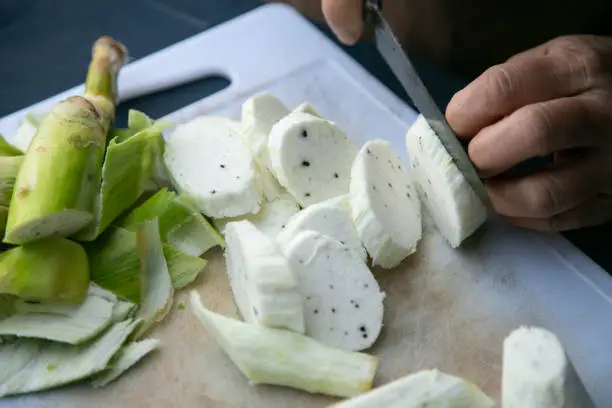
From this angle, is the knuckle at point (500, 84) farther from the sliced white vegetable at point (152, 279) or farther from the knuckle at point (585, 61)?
the sliced white vegetable at point (152, 279)

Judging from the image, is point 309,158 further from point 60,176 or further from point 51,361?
point 51,361

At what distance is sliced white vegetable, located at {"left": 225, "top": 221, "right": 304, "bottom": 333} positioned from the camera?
1.20 m

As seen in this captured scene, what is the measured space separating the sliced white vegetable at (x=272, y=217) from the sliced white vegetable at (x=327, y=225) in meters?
0.06

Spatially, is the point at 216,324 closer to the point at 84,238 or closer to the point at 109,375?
the point at 109,375

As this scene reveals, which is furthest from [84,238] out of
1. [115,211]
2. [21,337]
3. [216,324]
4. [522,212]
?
[522,212]

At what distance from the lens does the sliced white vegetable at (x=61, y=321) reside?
1.27 m

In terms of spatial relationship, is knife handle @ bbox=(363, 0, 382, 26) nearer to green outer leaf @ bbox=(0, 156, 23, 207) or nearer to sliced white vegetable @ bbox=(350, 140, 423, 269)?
sliced white vegetable @ bbox=(350, 140, 423, 269)

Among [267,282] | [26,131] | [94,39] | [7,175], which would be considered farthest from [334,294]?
[94,39]

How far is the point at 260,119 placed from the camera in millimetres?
1548

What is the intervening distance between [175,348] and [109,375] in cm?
12

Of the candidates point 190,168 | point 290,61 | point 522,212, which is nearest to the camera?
point 522,212

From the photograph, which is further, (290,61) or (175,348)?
(290,61)

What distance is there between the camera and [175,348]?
51.6 inches

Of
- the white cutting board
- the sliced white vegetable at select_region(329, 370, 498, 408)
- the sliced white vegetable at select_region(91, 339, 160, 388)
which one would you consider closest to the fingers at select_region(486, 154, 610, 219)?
the white cutting board
